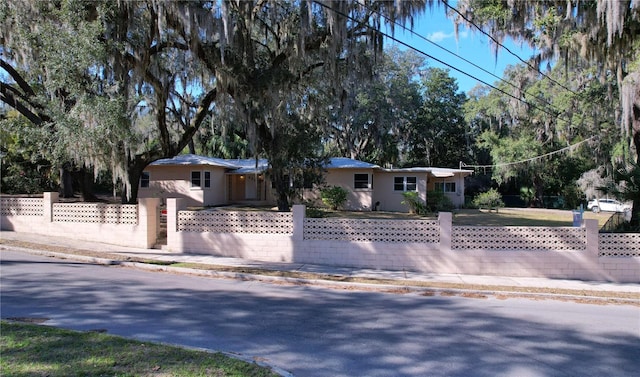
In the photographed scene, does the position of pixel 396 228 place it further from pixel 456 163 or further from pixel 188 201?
pixel 456 163

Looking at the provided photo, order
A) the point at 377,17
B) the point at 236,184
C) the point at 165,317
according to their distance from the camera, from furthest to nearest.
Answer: the point at 236,184, the point at 377,17, the point at 165,317

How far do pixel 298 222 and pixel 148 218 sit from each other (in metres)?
4.84

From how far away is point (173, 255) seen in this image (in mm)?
12125

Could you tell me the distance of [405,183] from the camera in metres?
26.8

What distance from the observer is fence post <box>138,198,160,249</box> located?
13016 mm

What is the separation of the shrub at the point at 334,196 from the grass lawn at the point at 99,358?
19876 millimetres

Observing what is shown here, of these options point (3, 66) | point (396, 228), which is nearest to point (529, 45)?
point (396, 228)

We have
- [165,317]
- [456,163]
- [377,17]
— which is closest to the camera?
[165,317]

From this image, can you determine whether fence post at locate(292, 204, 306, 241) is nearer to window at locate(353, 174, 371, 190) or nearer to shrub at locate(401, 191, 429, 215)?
shrub at locate(401, 191, 429, 215)

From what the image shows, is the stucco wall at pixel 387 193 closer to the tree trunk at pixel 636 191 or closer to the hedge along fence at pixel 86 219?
the tree trunk at pixel 636 191

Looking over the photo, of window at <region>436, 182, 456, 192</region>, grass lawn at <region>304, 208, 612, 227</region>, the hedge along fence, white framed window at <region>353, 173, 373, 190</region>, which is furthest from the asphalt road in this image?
window at <region>436, 182, 456, 192</region>

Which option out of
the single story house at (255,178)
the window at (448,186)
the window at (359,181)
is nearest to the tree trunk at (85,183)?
the single story house at (255,178)

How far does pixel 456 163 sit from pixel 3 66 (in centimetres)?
3853

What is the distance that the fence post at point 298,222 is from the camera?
38.0 feet
